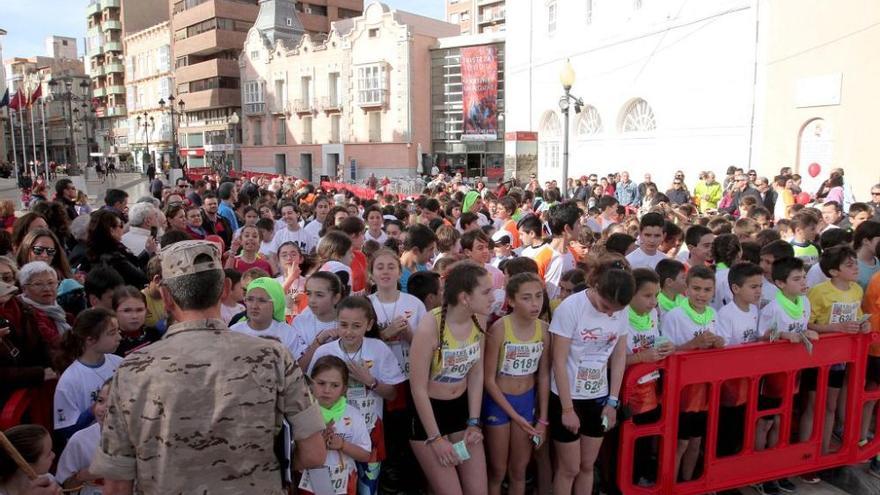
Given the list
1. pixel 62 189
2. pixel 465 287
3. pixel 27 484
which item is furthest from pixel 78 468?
pixel 62 189

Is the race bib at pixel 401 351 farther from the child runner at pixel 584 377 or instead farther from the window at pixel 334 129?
the window at pixel 334 129

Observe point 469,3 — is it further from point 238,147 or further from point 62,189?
point 62,189

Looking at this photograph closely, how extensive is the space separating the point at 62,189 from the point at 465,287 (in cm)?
936

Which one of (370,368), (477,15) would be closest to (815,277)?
(370,368)

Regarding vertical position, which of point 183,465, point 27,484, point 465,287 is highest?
point 465,287

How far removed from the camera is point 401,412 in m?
4.09

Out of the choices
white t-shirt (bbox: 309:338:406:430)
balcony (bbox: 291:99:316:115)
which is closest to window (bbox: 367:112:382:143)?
balcony (bbox: 291:99:316:115)

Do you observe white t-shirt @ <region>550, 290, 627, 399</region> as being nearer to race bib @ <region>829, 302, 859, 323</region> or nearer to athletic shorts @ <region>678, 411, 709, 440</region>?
athletic shorts @ <region>678, 411, 709, 440</region>

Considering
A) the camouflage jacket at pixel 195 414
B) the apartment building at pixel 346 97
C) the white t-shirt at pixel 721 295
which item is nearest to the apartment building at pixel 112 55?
the apartment building at pixel 346 97

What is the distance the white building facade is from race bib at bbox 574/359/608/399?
55.6 feet

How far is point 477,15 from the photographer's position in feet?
211

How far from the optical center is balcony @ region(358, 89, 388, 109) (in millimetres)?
41625

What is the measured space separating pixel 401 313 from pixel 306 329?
0.68 meters

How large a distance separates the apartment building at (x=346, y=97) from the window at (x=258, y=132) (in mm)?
85
